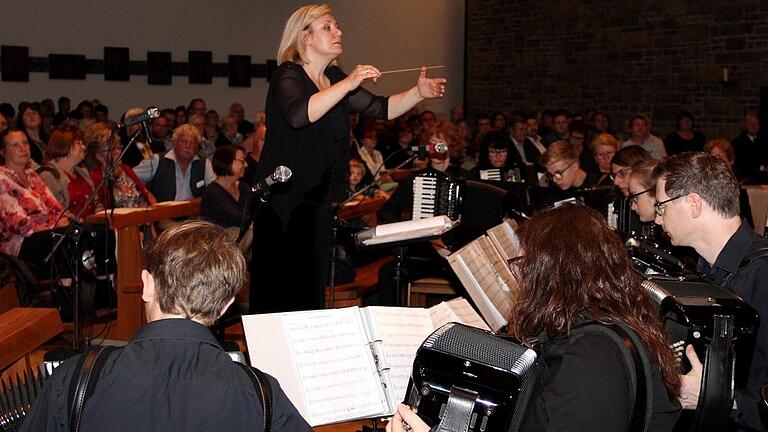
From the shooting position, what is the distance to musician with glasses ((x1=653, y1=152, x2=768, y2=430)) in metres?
3.03

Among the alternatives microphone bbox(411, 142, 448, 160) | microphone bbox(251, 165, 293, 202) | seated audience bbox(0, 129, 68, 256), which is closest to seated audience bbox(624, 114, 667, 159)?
microphone bbox(411, 142, 448, 160)

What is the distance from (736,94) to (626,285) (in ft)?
46.2

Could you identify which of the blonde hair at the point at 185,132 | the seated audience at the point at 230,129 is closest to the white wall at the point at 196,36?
the seated audience at the point at 230,129

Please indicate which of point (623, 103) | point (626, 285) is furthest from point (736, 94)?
point (626, 285)

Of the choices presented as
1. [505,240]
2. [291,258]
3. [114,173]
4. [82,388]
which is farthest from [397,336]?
[114,173]

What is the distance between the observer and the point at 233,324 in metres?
6.40

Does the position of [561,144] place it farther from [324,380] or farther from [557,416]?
[557,416]

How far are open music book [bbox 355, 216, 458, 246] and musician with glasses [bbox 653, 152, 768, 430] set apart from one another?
4.02 feet

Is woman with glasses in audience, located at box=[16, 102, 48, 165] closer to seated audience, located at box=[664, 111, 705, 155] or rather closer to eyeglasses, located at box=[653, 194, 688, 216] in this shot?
eyeglasses, located at box=[653, 194, 688, 216]

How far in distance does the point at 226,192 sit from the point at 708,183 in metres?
4.45

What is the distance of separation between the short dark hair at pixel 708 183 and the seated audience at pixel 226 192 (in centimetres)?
410

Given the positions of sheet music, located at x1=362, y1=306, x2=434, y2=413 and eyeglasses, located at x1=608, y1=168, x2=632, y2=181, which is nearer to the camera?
sheet music, located at x1=362, y1=306, x2=434, y2=413

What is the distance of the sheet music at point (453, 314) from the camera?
10.7ft

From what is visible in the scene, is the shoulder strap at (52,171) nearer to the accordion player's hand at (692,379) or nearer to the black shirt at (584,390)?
the accordion player's hand at (692,379)
